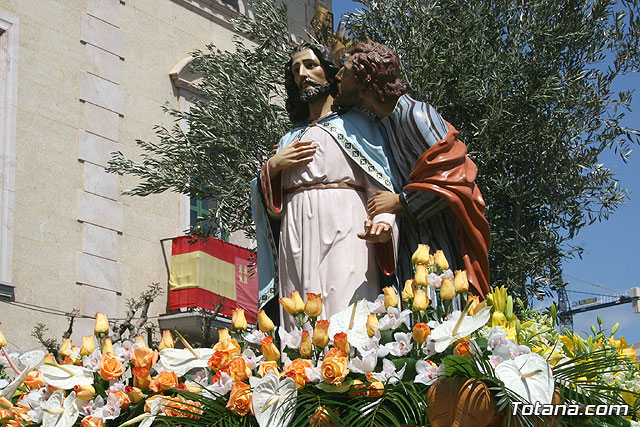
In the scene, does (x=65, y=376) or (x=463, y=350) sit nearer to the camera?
(x=463, y=350)

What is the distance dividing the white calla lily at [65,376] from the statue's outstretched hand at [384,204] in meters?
1.64

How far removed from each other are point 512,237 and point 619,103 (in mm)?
2230

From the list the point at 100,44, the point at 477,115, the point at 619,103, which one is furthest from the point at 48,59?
the point at 619,103

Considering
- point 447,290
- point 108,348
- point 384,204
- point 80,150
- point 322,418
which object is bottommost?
point 322,418

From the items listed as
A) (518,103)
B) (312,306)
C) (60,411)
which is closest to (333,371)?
(312,306)

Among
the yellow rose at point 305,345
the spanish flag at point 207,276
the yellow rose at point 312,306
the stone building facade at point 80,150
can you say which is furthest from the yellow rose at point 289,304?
the spanish flag at point 207,276

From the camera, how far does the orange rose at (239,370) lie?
137 inches

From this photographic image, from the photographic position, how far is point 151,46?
63.5 ft

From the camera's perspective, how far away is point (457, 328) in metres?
3.33

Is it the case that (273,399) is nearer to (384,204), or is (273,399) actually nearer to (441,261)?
(441,261)

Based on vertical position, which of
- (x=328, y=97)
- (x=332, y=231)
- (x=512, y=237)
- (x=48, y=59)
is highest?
(x=48, y=59)

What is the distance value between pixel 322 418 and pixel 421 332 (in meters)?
0.45

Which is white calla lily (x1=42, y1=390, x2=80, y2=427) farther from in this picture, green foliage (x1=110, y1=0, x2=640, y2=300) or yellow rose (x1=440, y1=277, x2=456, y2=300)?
green foliage (x1=110, y1=0, x2=640, y2=300)

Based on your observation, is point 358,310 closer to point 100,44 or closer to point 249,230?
point 249,230
